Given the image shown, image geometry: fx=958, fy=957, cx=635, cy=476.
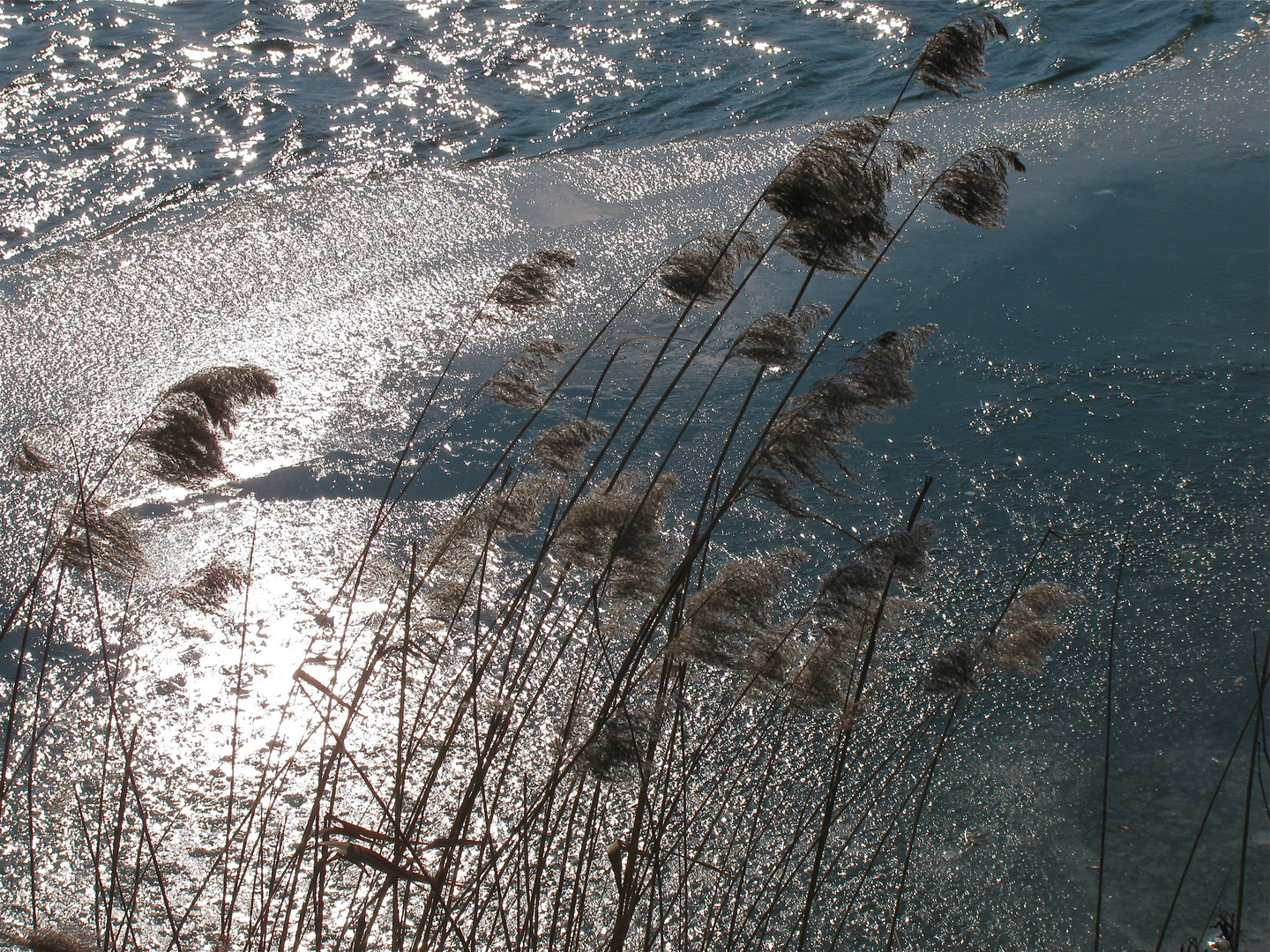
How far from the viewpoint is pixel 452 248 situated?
4.55 meters

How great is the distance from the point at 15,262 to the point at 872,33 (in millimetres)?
5654

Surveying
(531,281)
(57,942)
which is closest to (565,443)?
(531,281)

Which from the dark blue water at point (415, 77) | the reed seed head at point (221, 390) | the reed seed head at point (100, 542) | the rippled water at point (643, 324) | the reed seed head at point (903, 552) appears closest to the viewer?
the reed seed head at point (903, 552)

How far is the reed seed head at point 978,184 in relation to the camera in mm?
1454

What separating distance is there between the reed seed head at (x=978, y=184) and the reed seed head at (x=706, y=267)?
31cm

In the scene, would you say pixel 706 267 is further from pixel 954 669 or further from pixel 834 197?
pixel 954 669

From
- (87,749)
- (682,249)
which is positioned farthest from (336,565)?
(682,249)

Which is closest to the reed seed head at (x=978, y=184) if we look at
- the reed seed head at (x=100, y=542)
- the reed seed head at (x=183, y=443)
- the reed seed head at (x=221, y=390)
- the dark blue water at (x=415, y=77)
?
the reed seed head at (x=221, y=390)

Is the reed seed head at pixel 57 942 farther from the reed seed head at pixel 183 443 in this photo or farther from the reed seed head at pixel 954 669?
the reed seed head at pixel 954 669

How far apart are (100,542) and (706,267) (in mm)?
1216

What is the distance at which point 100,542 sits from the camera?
1.77 m

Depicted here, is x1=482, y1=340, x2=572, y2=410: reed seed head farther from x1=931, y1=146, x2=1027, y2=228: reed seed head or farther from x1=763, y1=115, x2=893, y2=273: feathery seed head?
x1=931, y1=146, x2=1027, y2=228: reed seed head

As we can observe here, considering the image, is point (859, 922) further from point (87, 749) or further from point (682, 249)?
point (87, 749)

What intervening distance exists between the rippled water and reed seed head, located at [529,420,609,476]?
480 mm
